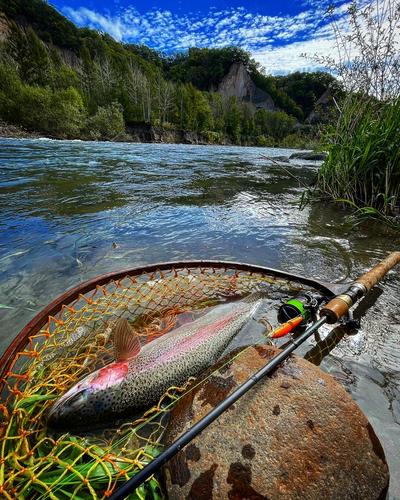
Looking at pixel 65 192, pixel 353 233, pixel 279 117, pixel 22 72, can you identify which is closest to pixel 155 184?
pixel 65 192

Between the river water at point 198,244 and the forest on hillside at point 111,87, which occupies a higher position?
the forest on hillside at point 111,87

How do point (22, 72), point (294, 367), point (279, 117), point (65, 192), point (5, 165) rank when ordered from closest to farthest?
point (294, 367) < point (65, 192) < point (5, 165) < point (22, 72) < point (279, 117)

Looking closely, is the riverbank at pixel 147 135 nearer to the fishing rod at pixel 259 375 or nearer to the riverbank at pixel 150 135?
the riverbank at pixel 150 135

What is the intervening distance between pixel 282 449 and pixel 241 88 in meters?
162

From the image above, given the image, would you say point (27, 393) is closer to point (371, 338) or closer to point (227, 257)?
point (371, 338)

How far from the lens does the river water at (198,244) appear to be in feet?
6.56

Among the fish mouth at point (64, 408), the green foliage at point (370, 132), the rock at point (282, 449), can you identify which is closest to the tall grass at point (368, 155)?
the green foliage at point (370, 132)

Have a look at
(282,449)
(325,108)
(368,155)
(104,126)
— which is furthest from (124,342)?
(104,126)

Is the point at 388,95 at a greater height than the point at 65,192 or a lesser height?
greater

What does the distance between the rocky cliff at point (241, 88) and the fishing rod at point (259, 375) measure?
15525 cm

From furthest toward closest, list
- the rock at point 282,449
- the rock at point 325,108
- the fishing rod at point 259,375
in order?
the rock at point 325,108 → the rock at point 282,449 → the fishing rod at point 259,375

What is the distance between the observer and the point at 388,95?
15.7 feet

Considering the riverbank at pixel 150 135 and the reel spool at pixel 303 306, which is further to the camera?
the riverbank at pixel 150 135

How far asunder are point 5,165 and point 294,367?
14.0 meters
